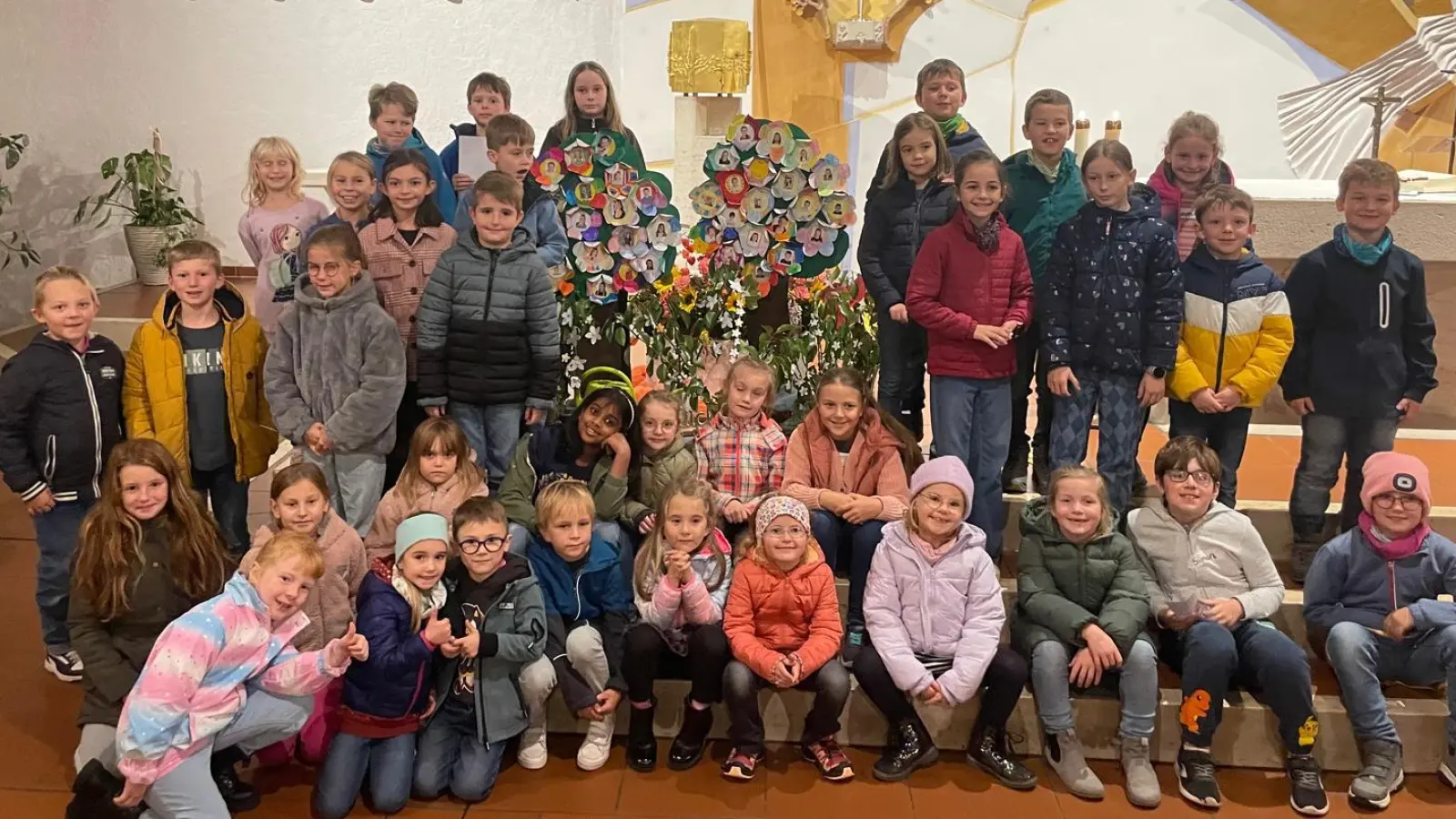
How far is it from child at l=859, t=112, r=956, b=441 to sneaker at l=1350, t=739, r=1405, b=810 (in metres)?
1.75

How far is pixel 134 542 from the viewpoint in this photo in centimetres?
286

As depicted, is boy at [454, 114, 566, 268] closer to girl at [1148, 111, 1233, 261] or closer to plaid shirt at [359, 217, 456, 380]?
plaid shirt at [359, 217, 456, 380]

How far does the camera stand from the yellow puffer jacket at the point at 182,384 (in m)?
3.42

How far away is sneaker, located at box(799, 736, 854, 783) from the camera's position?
3.01 meters

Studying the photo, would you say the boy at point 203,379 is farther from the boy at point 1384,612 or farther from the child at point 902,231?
the boy at point 1384,612

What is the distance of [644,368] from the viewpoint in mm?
4277

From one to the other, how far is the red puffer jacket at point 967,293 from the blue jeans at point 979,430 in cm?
5

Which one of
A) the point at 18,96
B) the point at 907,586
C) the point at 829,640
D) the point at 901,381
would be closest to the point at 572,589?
the point at 829,640

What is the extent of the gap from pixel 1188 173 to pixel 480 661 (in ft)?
9.15

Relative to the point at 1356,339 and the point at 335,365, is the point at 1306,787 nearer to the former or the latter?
the point at 1356,339

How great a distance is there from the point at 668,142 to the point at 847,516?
5548mm

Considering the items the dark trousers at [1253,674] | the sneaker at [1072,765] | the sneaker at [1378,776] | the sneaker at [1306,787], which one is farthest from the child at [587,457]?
the sneaker at [1378,776]

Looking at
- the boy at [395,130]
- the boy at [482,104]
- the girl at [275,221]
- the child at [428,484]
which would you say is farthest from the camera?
the boy at [482,104]

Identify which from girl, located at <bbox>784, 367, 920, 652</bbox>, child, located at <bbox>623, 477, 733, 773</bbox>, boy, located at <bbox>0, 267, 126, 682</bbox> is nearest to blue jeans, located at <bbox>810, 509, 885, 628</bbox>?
girl, located at <bbox>784, 367, 920, 652</bbox>
